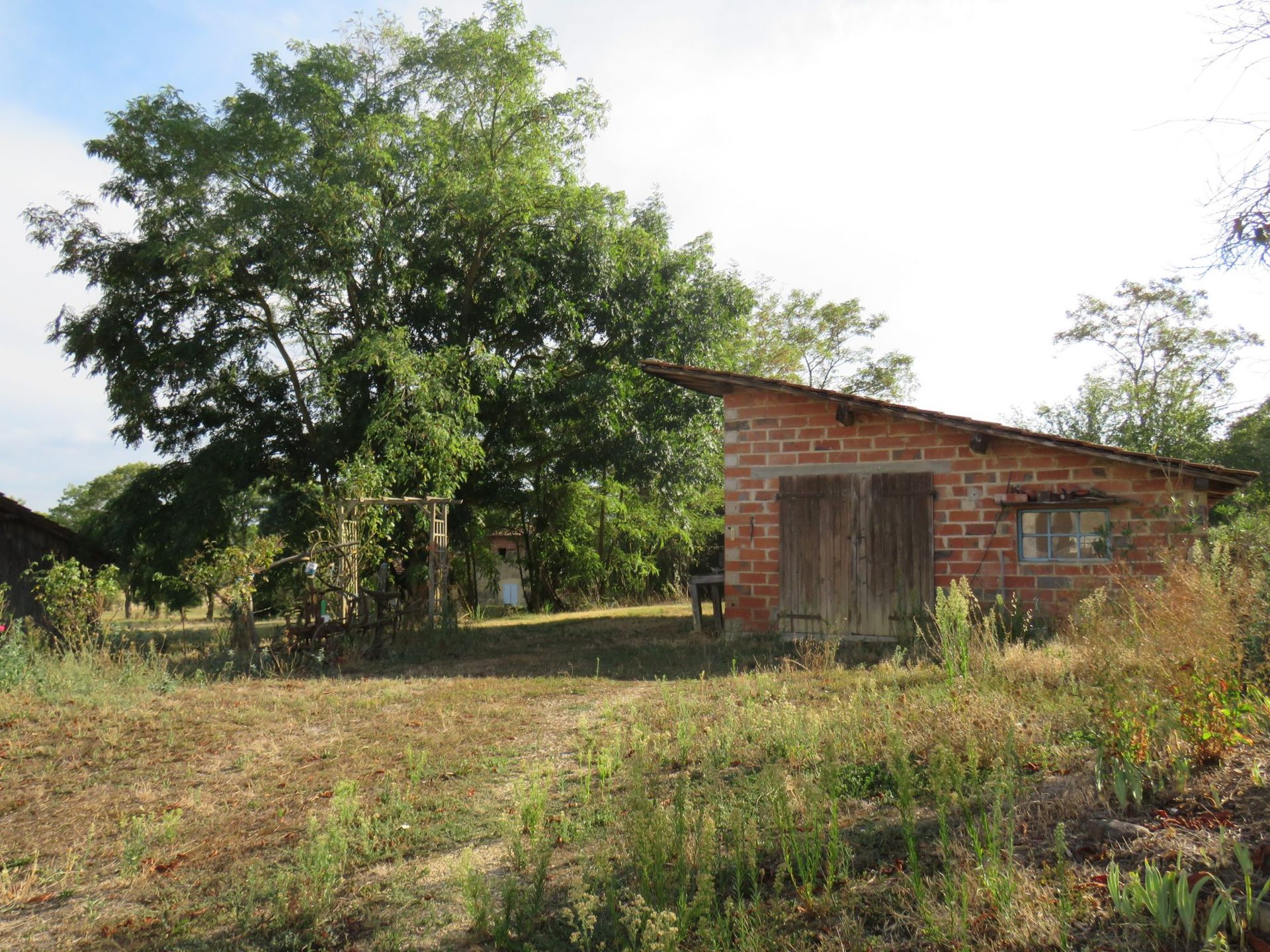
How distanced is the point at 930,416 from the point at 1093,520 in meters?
2.21

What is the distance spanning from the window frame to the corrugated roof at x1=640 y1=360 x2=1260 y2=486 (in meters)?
0.73

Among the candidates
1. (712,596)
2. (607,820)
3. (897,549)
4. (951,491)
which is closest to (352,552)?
(712,596)

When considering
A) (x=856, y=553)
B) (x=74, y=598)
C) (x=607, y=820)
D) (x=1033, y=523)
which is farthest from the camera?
(x=856, y=553)

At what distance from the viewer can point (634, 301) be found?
18578mm

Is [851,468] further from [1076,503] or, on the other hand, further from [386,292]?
[386,292]

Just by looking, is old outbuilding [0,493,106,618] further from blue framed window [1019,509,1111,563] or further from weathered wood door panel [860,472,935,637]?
blue framed window [1019,509,1111,563]

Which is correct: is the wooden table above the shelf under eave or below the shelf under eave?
below

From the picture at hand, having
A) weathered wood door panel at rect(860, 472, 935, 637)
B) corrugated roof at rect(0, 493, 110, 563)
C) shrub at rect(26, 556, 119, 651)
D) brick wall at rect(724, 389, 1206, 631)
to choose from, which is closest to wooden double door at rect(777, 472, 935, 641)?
weathered wood door panel at rect(860, 472, 935, 637)

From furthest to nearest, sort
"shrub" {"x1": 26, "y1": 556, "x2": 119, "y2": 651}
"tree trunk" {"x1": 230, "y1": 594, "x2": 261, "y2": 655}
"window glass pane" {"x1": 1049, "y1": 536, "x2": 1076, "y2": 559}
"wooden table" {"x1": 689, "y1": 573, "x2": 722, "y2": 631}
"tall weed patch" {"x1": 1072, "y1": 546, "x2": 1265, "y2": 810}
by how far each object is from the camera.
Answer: "wooden table" {"x1": 689, "y1": 573, "x2": 722, "y2": 631} → "tree trunk" {"x1": 230, "y1": 594, "x2": 261, "y2": 655} → "window glass pane" {"x1": 1049, "y1": 536, "x2": 1076, "y2": 559} → "shrub" {"x1": 26, "y1": 556, "x2": 119, "y2": 651} → "tall weed patch" {"x1": 1072, "y1": 546, "x2": 1265, "y2": 810}

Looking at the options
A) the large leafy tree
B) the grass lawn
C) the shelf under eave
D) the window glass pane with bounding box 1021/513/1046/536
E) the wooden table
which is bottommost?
the grass lawn

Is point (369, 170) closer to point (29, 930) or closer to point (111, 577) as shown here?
point (111, 577)

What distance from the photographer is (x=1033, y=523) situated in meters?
11.1

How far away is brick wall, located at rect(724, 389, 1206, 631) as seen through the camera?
34.7ft

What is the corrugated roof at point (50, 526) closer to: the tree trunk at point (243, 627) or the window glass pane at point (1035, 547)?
the tree trunk at point (243, 627)
